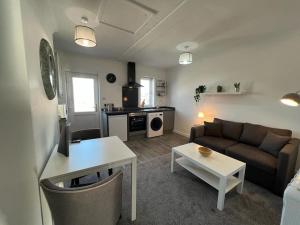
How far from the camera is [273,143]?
2.22 meters

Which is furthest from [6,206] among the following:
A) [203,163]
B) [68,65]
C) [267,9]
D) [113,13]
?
[68,65]

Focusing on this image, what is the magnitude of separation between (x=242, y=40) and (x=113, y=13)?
253 cm

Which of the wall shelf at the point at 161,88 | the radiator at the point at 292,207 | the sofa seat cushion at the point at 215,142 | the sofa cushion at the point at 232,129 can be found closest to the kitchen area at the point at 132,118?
the wall shelf at the point at 161,88

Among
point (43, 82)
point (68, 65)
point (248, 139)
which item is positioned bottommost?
point (248, 139)

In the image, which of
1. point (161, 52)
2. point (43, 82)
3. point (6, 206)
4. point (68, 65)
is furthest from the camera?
point (68, 65)

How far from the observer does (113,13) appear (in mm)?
1809

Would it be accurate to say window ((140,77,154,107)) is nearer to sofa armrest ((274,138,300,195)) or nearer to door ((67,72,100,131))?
door ((67,72,100,131))

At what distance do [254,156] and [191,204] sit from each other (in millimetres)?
1359

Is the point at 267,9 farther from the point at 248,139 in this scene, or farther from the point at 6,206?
the point at 6,206

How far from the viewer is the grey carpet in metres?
1.52

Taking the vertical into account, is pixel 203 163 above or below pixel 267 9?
below

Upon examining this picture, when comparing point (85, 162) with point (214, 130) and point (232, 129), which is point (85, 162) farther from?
point (232, 129)

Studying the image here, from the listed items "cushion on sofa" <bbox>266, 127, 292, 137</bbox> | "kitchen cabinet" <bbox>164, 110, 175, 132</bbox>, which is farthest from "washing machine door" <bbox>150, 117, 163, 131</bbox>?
"cushion on sofa" <bbox>266, 127, 292, 137</bbox>

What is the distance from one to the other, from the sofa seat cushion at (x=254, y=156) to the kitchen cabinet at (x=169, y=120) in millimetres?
2464
